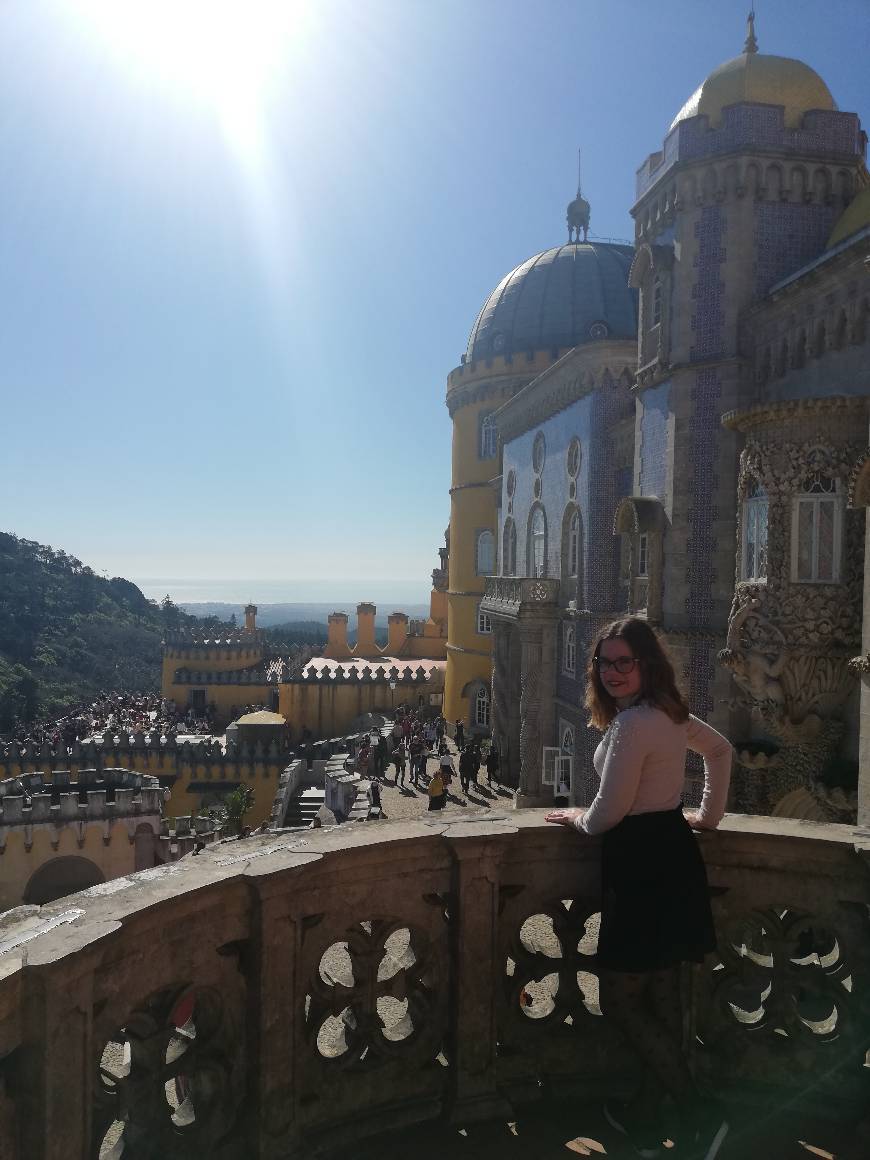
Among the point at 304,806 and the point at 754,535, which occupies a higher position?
the point at 754,535

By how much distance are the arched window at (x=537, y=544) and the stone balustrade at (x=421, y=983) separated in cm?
1918

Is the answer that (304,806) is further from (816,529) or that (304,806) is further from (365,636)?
(365,636)

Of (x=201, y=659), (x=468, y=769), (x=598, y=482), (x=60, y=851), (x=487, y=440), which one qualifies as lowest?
(x=60, y=851)

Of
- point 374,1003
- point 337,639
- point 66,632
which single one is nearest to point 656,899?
point 374,1003

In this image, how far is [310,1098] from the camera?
10.7 feet

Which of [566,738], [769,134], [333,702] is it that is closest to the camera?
[769,134]

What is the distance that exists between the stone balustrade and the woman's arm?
0.48 ft

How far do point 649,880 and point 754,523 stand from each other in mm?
9323

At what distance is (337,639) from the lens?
160ft

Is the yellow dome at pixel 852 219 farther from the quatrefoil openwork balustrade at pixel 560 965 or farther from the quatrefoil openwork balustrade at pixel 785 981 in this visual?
the quatrefoil openwork balustrade at pixel 560 965

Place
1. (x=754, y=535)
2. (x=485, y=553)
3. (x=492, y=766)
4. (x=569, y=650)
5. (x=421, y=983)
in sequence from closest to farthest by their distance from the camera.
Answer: (x=421, y=983)
(x=754, y=535)
(x=569, y=650)
(x=492, y=766)
(x=485, y=553)

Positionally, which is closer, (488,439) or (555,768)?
(555,768)

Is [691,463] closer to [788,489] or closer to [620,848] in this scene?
[788,489]

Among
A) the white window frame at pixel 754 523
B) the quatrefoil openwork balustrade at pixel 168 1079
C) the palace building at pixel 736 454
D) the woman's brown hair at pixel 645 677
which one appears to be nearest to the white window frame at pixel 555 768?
the palace building at pixel 736 454
